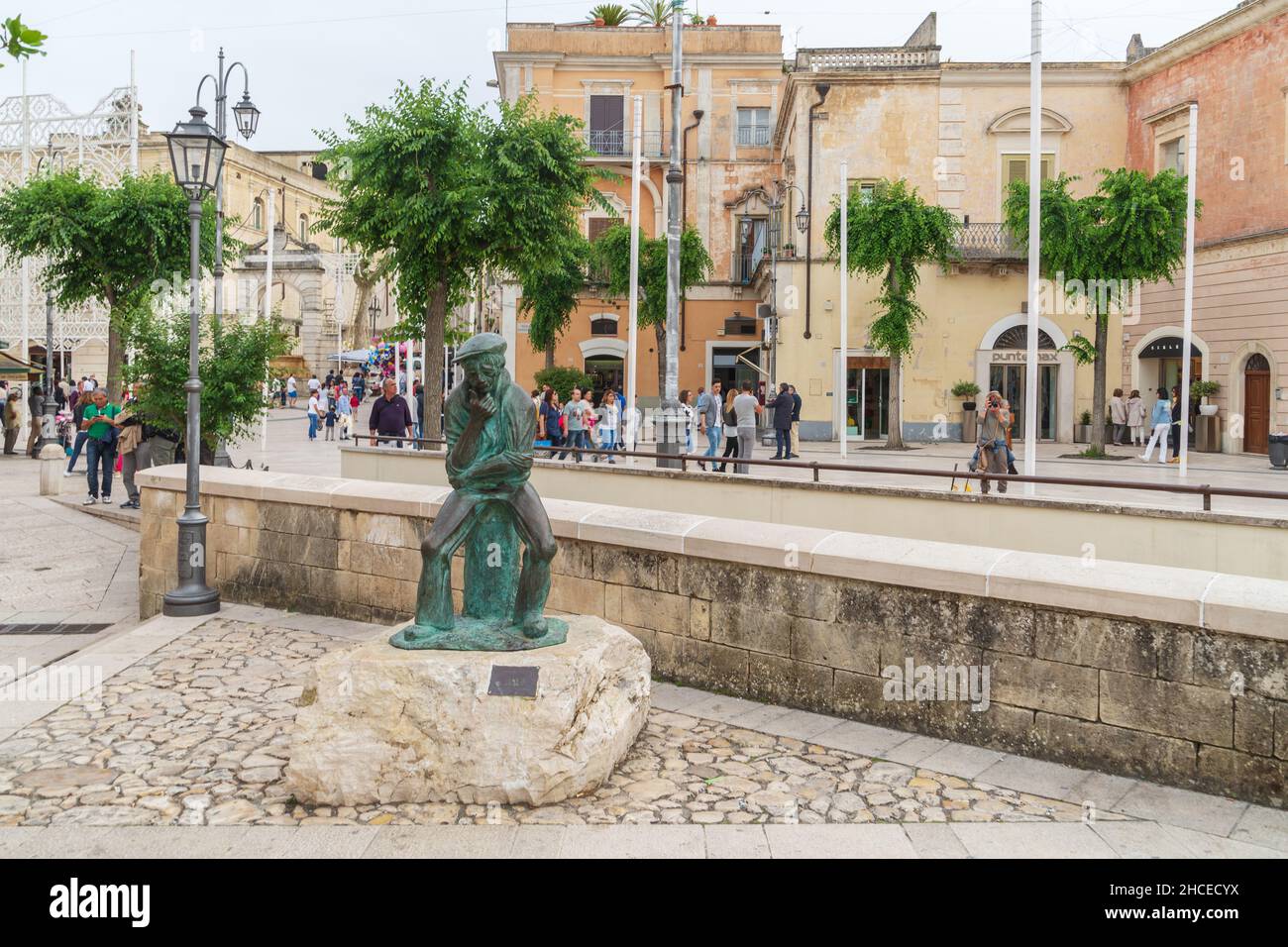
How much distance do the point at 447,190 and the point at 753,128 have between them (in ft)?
69.0

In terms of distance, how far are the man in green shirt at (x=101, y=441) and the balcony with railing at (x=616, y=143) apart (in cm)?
2245

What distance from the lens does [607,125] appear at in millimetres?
36938

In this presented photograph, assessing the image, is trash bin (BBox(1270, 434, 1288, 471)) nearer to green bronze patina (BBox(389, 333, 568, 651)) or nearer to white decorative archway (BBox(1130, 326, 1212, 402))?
white decorative archway (BBox(1130, 326, 1212, 402))

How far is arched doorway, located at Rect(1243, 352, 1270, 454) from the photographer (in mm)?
25625

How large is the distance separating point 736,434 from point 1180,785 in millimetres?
14513

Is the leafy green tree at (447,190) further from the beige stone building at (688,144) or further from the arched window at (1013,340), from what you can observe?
the beige stone building at (688,144)

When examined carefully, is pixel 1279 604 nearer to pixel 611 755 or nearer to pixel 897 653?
pixel 897 653

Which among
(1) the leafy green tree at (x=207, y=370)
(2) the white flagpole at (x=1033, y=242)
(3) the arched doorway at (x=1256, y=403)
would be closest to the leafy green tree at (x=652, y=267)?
(3) the arched doorway at (x=1256, y=403)

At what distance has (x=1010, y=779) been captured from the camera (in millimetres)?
5367

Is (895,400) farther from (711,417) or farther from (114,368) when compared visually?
(114,368)

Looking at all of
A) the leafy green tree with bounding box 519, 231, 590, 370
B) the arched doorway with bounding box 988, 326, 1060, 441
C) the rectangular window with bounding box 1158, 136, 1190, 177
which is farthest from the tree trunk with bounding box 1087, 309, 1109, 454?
the leafy green tree with bounding box 519, 231, 590, 370

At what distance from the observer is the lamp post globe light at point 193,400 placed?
9.52m

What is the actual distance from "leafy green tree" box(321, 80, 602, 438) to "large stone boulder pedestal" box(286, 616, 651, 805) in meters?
14.9

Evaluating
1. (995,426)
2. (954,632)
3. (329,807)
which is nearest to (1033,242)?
(995,426)
